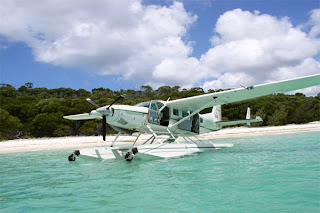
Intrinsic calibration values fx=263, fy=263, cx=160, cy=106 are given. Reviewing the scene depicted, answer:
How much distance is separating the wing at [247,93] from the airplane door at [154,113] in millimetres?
661

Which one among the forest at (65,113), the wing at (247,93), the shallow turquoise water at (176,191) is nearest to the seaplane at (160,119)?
the wing at (247,93)

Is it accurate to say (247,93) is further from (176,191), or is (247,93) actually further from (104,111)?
(176,191)

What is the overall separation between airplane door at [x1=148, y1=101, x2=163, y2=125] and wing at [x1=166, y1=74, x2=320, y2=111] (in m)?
0.66

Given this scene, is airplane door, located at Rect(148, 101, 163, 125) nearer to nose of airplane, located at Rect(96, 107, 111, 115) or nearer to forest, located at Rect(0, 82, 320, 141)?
nose of airplane, located at Rect(96, 107, 111, 115)

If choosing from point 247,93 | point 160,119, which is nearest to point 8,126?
point 160,119

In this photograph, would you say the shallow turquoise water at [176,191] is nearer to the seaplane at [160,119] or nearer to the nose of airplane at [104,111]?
the nose of airplane at [104,111]

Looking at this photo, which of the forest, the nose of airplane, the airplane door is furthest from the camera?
the forest

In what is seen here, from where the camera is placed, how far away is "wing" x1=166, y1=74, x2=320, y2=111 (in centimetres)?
973

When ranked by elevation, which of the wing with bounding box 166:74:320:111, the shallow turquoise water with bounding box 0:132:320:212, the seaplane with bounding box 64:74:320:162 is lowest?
the shallow turquoise water with bounding box 0:132:320:212

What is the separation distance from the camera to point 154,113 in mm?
10656

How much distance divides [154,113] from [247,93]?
3.84 meters

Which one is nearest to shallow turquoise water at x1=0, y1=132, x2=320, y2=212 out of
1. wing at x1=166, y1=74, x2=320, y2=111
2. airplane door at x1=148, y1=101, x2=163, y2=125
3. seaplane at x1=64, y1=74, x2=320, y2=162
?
seaplane at x1=64, y1=74, x2=320, y2=162

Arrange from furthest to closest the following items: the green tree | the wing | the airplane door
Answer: the green tree, the airplane door, the wing

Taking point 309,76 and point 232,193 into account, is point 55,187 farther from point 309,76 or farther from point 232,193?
point 309,76
